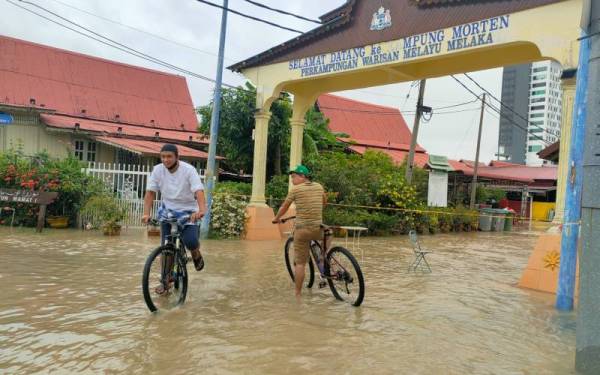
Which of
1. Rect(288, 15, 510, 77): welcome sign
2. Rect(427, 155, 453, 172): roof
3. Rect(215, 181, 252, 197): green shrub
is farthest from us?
Rect(427, 155, 453, 172): roof

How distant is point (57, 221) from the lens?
1266 cm

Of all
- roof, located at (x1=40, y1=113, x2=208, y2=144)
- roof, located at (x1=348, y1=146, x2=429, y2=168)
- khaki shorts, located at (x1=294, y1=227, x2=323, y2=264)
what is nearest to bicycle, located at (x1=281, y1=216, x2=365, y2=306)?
khaki shorts, located at (x1=294, y1=227, x2=323, y2=264)

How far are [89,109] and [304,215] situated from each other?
1722 cm

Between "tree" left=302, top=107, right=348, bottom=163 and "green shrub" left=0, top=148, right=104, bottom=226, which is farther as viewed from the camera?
"tree" left=302, top=107, right=348, bottom=163

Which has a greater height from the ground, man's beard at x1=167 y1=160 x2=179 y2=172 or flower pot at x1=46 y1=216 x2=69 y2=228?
man's beard at x1=167 y1=160 x2=179 y2=172

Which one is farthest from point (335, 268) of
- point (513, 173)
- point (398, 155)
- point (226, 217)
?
point (513, 173)

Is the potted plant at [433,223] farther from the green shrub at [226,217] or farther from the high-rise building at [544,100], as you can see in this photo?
the high-rise building at [544,100]

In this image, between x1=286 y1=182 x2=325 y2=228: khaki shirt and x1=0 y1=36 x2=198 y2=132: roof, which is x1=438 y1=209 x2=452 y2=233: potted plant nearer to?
x1=0 y1=36 x2=198 y2=132: roof

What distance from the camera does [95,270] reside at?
7.68 meters

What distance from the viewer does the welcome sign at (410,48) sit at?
8.38 meters

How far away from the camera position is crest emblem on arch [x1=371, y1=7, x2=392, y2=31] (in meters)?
9.96

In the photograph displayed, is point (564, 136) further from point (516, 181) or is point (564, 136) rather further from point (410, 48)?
point (516, 181)

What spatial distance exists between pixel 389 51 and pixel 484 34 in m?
1.95

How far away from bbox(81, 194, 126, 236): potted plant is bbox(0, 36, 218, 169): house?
474 centimetres
